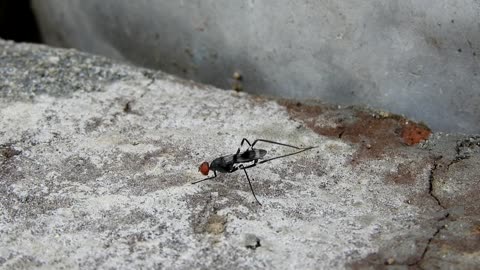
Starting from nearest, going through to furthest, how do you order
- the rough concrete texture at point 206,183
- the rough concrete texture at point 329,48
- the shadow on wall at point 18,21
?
1. the rough concrete texture at point 206,183
2. the rough concrete texture at point 329,48
3. the shadow on wall at point 18,21

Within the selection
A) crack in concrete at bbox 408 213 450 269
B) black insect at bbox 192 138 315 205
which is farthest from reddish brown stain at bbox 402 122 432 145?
black insect at bbox 192 138 315 205

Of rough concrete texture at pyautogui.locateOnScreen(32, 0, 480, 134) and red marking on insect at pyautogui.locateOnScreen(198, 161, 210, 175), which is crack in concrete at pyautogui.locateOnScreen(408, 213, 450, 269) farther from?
red marking on insect at pyautogui.locateOnScreen(198, 161, 210, 175)

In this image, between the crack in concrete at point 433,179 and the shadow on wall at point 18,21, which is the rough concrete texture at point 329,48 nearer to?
the crack in concrete at point 433,179

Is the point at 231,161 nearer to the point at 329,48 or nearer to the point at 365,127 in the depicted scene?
the point at 365,127

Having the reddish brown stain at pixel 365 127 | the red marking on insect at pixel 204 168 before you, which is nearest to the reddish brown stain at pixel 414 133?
the reddish brown stain at pixel 365 127

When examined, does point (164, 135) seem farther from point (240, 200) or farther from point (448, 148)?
point (448, 148)
